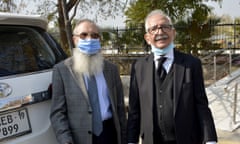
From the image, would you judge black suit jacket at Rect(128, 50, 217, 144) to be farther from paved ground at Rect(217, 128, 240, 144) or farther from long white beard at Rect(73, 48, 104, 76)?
paved ground at Rect(217, 128, 240, 144)

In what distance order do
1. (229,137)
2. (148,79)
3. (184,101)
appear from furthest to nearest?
(229,137)
(148,79)
(184,101)

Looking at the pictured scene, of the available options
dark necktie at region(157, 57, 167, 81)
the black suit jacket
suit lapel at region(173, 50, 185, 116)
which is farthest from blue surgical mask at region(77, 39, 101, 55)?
suit lapel at region(173, 50, 185, 116)

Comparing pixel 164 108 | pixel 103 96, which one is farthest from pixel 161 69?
pixel 103 96

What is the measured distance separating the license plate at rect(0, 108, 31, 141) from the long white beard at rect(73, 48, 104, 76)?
0.50m

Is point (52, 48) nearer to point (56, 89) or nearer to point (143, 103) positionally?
point (56, 89)

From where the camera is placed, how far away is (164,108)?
239 centimetres

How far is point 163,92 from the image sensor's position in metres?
2.40

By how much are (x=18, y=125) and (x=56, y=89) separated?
368 millimetres

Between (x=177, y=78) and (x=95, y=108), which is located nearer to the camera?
(x=177, y=78)

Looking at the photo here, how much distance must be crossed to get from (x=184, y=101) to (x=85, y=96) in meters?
0.71

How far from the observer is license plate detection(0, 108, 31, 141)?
2.30m

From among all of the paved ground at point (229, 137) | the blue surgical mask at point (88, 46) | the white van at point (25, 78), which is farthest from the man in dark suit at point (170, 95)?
the paved ground at point (229, 137)

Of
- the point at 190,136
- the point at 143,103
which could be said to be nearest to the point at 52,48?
the point at 143,103

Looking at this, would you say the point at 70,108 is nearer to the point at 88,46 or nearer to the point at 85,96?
the point at 85,96
